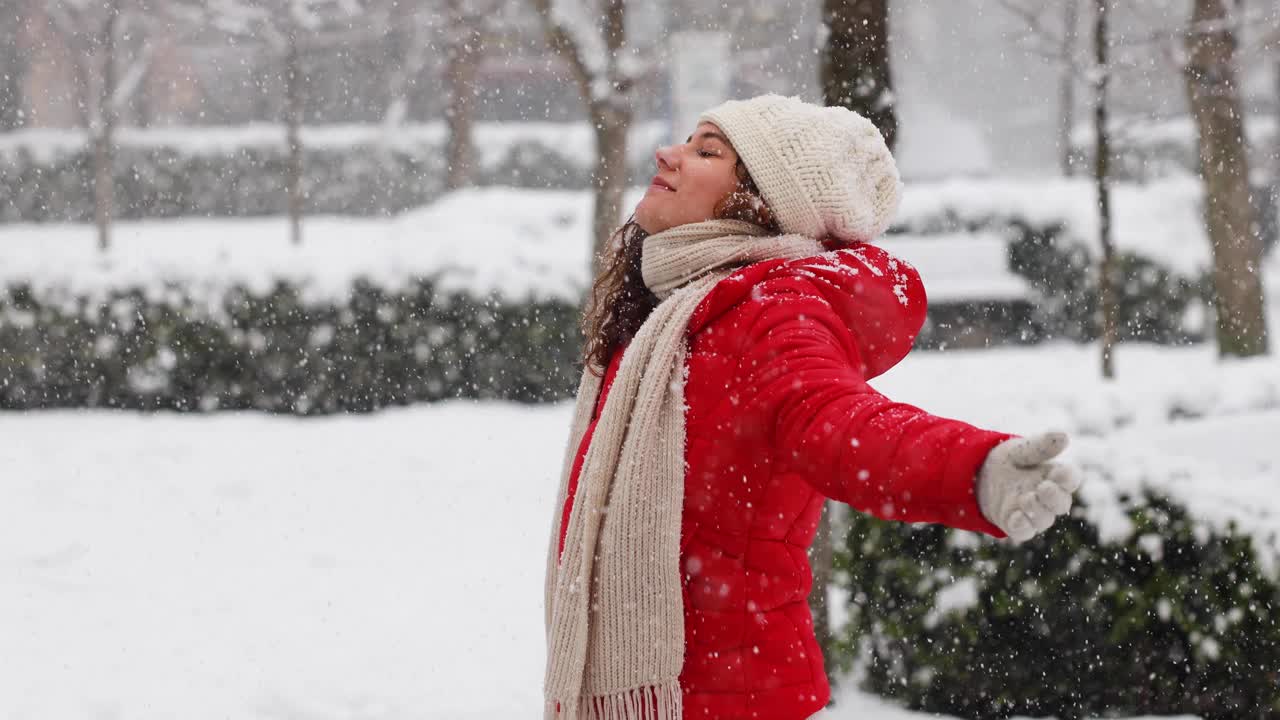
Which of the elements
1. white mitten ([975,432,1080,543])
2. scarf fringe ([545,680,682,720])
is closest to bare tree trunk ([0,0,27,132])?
scarf fringe ([545,680,682,720])

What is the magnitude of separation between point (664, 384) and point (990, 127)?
4246 centimetres

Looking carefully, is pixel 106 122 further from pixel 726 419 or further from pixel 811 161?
pixel 726 419

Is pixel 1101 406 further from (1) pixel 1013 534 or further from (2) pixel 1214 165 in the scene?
(2) pixel 1214 165

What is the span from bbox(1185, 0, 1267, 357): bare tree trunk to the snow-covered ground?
8.55 ft

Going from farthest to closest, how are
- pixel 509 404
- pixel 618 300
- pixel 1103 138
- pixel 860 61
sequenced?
pixel 509 404, pixel 1103 138, pixel 860 61, pixel 618 300

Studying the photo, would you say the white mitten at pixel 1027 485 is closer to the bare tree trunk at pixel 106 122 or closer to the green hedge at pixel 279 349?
the green hedge at pixel 279 349

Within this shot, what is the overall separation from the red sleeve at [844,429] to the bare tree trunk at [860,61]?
2.47 m

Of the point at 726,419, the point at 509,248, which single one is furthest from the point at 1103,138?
the point at 726,419

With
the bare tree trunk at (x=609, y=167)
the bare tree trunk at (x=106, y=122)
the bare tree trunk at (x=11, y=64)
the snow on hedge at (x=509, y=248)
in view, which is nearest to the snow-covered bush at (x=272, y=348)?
the snow on hedge at (x=509, y=248)

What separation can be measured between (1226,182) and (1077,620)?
19.8 ft

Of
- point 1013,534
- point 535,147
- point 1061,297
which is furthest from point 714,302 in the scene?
point 535,147

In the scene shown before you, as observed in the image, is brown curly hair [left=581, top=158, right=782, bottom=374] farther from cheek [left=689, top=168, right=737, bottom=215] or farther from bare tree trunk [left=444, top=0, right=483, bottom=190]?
bare tree trunk [left=444, top=0, right=483, bottom=190]

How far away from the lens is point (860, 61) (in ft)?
13.4

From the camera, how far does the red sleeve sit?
4.47ft
